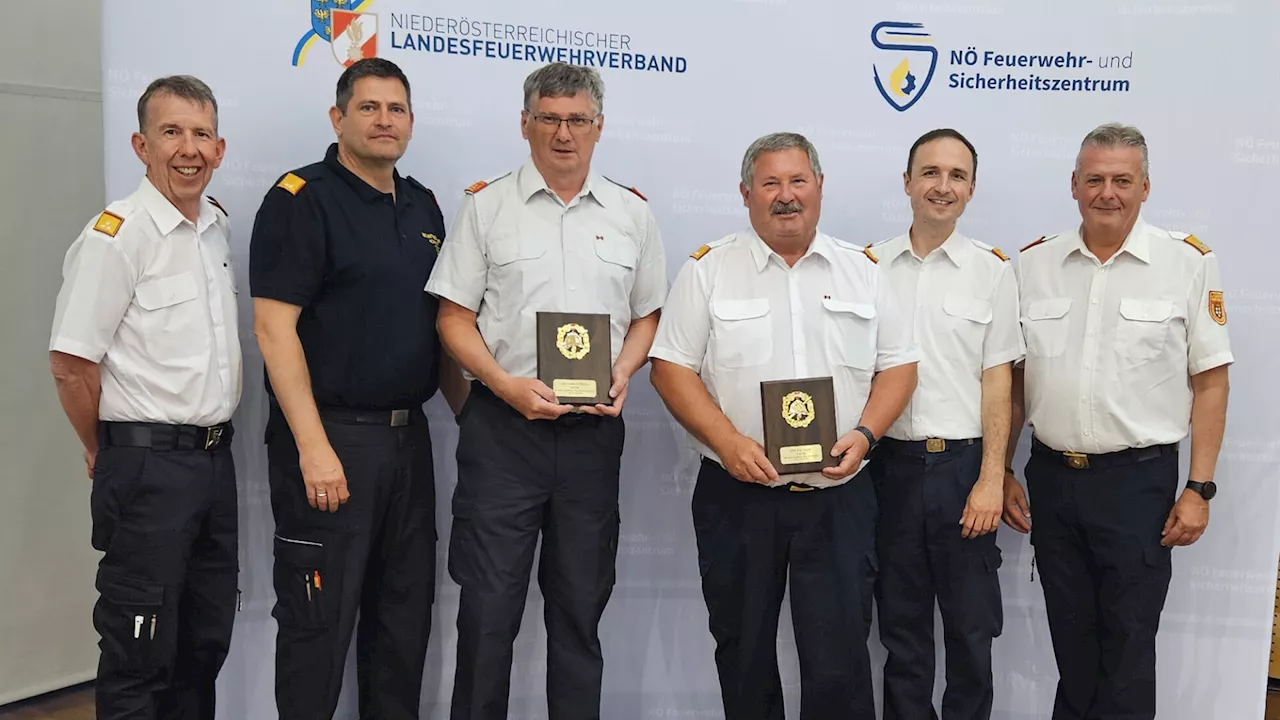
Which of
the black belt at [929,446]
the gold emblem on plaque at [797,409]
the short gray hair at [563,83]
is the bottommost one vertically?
the black belt at [929,446]

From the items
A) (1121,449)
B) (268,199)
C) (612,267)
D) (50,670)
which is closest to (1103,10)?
(1121,449)

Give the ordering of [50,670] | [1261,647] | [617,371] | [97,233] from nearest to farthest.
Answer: [97,233]
[617,371]
[1261,647]
[50,670]

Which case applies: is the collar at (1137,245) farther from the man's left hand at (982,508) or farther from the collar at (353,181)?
the collar at (353,181)

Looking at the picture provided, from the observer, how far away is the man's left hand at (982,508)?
248cm

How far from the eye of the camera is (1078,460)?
Result: 2541mm

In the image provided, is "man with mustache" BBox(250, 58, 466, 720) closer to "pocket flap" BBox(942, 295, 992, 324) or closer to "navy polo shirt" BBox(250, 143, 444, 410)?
"navy polo shirt" BBox(250, 143, 444, 410)

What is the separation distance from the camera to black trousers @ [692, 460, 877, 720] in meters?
2.29

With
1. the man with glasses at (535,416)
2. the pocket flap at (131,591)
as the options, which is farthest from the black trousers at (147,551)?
the man with glasses at (535,416)

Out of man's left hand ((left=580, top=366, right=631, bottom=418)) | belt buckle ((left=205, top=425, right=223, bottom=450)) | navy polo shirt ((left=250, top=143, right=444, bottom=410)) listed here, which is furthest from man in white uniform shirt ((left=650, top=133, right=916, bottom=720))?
belt buckle ((left=205, top=425, right=223, bottom=450))

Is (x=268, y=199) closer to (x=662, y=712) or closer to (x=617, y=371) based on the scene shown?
(x=617, y=371)

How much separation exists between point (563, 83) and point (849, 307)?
3.15ft

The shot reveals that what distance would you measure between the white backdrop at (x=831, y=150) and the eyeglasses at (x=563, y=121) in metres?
0.52

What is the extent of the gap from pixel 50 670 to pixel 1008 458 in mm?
3572

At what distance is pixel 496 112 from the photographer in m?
2.80
